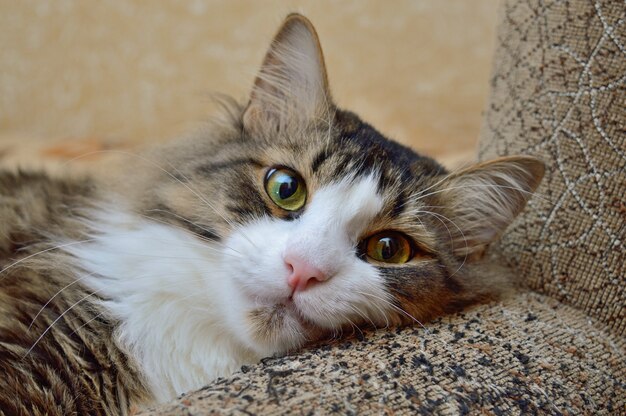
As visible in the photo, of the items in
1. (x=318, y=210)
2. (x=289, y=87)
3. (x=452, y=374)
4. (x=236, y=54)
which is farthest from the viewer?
(x=236, y=54)

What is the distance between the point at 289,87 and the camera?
4.19 feet

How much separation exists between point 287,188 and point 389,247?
0.73 feet

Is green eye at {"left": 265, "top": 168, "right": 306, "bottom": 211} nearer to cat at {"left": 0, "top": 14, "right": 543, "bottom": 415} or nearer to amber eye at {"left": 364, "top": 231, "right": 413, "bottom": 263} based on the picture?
cat at {"left": 0, "top": 14, "right": 543, "bottom": 415}

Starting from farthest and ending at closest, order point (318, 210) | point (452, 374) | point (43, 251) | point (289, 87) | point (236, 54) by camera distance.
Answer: point (236, 54) → point (289, 87) → point (43, 251) → point (318, 210) → point (452, 374)

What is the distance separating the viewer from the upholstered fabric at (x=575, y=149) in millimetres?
1137

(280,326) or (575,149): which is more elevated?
(575,149)

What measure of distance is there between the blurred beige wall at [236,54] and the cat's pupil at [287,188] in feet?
4.93

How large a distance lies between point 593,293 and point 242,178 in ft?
2.49

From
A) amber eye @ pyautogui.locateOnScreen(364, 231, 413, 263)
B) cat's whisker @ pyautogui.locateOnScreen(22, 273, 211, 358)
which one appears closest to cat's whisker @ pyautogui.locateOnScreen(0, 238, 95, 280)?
cat's whisker @ pyautogui.locateOnScreen(22, 273, 211, 358)

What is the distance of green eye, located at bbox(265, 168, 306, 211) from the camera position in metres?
1.06

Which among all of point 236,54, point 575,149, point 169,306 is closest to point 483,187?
point 575,149

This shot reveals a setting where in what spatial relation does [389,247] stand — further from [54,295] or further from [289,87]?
[54,295]

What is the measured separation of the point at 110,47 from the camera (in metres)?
2.63

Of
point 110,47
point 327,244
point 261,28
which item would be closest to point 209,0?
point 261,28
